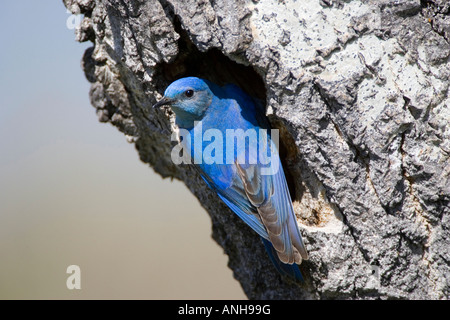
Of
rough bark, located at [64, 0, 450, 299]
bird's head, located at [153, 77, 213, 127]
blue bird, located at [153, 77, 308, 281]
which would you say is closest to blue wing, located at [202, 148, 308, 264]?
blue bird, located at [153, 77, 308, 281]

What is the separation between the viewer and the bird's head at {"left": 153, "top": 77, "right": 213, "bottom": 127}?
3252mm

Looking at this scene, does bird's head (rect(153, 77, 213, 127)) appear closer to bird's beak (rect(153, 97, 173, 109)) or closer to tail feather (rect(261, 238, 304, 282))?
bird's beak (rect(153, 97, 173, 109))

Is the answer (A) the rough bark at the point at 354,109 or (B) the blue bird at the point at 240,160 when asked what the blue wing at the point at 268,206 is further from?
(A) the rough bark at the point at 354,109

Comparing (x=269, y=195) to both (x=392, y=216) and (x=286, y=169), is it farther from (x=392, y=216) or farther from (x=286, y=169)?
(x=392, y=216)

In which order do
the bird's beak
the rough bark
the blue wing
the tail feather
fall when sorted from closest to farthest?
the rough bark → the blue wing → the bird's beak → the tail feather

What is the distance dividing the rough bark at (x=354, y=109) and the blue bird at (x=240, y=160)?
17 centimetres

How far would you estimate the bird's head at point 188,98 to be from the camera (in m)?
3.25

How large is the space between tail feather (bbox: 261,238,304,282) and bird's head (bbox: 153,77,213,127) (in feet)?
3.33

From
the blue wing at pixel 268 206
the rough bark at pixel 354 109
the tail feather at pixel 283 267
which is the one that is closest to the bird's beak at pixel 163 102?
the rough bark at pixel 354 109

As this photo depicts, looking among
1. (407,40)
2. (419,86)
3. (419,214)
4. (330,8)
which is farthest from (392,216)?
(330,8)

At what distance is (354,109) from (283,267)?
129cm

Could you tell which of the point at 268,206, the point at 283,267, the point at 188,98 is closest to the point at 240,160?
the point at 268,206

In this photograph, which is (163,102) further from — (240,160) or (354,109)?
(354,109)

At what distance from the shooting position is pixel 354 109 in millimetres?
2732
